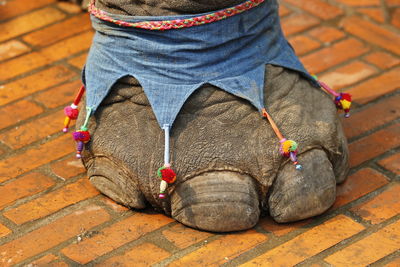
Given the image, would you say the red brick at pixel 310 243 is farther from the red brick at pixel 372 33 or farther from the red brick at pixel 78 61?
the red brick at pixel 78 61

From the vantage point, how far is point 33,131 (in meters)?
3.19

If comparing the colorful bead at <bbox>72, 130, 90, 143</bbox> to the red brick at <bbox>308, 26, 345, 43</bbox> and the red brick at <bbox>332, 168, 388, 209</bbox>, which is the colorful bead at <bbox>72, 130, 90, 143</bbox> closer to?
the red brick at <bbox>332, 168, 388, 209</bbox>

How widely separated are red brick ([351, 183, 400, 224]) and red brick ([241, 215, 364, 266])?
0.06 meters

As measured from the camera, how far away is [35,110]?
3.32 metres

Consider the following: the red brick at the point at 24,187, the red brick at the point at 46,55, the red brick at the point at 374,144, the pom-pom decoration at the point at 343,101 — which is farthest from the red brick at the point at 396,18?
the red brick at the point at 24,187

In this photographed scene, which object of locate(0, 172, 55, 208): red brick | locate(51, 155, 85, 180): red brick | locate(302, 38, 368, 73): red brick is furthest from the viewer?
locate(302, 38, 368, 73): red brick

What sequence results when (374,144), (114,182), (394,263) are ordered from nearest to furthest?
1. (394,263)
2. (114,182)
3. (374,144)

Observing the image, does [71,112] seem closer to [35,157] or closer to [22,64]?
[35,157]

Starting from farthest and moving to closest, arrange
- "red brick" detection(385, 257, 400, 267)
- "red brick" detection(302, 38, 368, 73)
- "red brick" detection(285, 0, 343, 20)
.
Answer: "red brick" detection(285, 0, 343, 20), "red brick" detection(302, 38, 368, 73), "red brick" detection(385, 257, 400, 267)

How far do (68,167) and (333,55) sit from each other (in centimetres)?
130

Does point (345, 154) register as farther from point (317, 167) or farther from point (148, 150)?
point (148, 150)

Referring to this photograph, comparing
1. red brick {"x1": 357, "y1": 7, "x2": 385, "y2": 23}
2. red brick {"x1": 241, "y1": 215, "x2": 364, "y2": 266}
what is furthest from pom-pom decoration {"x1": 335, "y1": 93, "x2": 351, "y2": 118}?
red brick {"x1": 357, "y1": 7, "x2": 385, "y2": 23}

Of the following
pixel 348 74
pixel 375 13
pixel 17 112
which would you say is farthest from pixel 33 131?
pixel 375 13

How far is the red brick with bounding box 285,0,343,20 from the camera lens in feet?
12.9
